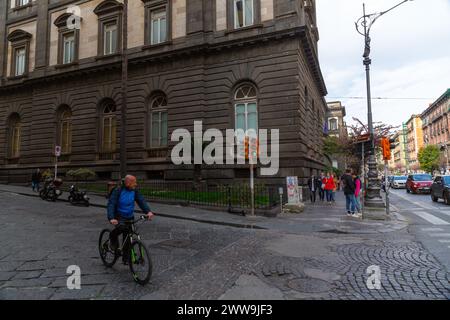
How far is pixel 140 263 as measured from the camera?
5.04m

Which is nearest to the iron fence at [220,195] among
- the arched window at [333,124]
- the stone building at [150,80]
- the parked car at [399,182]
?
the stone building at [150,80]

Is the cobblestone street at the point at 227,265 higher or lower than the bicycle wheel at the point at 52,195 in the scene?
lower

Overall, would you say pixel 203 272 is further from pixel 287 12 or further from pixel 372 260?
pixel 287 12

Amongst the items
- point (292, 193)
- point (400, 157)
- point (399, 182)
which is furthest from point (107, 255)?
point (400, 157)

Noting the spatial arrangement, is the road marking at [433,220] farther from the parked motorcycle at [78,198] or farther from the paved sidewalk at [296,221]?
the parked motorcycle at [78,198]

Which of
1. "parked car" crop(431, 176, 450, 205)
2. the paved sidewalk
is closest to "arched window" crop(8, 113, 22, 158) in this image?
the paved sidewalk

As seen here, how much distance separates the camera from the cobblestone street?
181 inches

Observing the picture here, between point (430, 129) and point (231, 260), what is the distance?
98.1 metres

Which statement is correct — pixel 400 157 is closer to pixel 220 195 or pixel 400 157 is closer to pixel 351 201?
pixel 351 201

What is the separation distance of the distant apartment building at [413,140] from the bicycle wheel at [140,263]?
11005cm

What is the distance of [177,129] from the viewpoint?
2091 cm

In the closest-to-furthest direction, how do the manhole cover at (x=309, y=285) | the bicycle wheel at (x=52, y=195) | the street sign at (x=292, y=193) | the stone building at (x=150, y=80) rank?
1. the manhole cover at (x=309, y=285)
2. the street sign at (x=292, y=193)
3. the bicycle wheel at (x=52, y=195)
4. the stone building at (x=150, y=80)

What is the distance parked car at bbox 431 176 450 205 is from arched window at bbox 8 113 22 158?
31796 millimetres

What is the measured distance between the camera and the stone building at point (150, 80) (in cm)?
1894
